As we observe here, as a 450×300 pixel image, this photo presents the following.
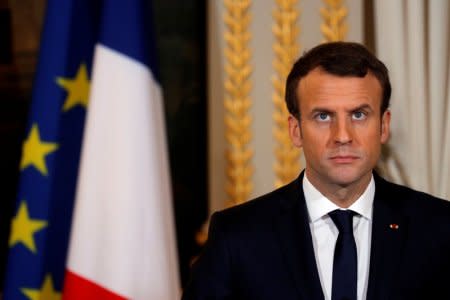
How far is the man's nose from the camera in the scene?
1618 millimetres

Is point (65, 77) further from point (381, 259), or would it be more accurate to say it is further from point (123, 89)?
point (381, 259)

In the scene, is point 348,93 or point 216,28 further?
point 216,28

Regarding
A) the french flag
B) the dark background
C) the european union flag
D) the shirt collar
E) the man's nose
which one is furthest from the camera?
the dark background

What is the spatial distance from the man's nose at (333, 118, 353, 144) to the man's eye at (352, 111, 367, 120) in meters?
0.03

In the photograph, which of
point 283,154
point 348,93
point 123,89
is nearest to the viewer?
point 348,93

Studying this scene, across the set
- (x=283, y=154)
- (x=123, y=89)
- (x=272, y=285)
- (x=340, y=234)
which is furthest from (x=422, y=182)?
(x=123, y=89)

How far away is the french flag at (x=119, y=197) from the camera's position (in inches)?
83.4

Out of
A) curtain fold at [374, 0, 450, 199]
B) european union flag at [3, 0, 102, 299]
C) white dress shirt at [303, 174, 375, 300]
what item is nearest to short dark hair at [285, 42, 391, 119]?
white dress shirt at [303, 174, 375, 300]

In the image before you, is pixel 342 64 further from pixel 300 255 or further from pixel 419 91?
pixel 419 91

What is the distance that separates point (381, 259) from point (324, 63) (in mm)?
487

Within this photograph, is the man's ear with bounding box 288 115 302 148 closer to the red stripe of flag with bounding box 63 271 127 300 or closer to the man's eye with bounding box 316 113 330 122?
the man's eye with bounding box 316 113 330 122

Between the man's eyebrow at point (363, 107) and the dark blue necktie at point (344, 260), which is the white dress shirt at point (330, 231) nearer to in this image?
the dark blue necktie at point (344, 260)

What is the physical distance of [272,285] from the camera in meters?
1.69

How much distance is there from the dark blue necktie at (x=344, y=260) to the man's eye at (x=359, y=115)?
0.23m
